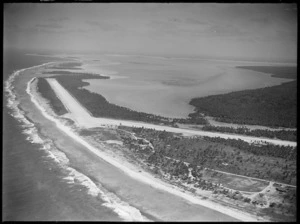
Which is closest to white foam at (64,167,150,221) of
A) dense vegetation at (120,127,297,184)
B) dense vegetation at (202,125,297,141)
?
dense vegetation at (120,127,297,184)

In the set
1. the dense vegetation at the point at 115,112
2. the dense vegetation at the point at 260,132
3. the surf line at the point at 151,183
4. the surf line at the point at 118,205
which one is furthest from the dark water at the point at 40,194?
the dense vegetation at the point at 260,132

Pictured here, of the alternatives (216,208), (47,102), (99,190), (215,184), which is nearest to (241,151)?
(215,184)

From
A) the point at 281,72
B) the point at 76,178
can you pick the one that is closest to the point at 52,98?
the point at 76,178

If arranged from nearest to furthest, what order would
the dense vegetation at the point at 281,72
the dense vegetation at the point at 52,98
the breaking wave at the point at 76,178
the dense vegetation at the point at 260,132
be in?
1. the breaking wave at the point at 76,178
2. the dense vegetation at the point at 260,132
3. the dense vegetation at the point at 52,98
4. the dense vegetation at the point at 281,72

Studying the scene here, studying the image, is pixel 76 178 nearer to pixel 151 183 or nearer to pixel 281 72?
pixel 151 183

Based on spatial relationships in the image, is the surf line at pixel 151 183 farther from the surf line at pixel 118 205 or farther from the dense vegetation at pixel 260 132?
the dense vegetation at pixel 260 132

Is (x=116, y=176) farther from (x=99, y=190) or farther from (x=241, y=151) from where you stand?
(x=241, y=151)

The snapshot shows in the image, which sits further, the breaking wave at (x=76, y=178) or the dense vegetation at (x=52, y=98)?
the dense vegetation at (x=52, y=98)

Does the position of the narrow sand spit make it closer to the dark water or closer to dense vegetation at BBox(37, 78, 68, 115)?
dense vegetation at BBox(37, 78, 68, 115)
